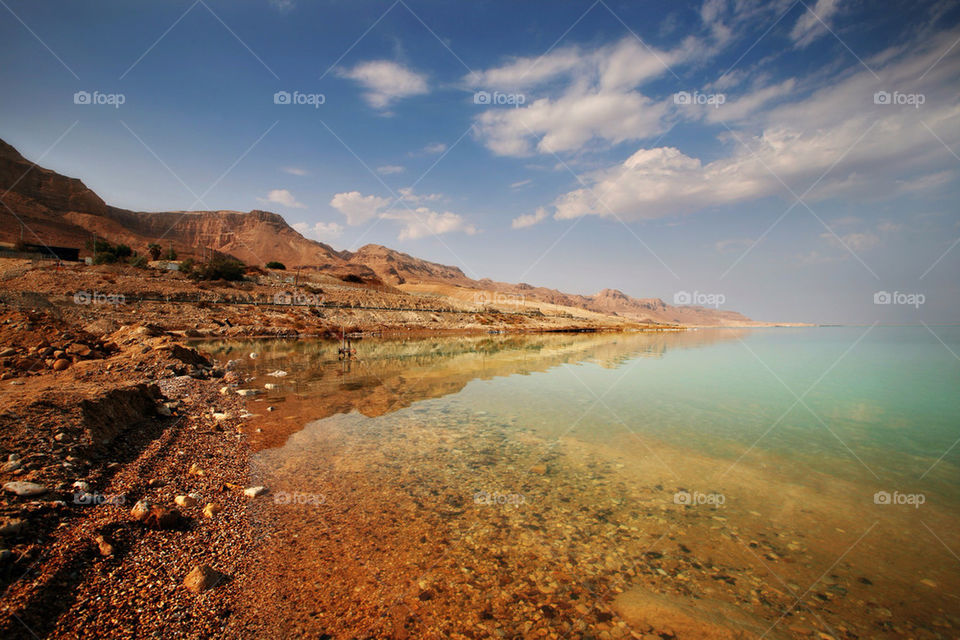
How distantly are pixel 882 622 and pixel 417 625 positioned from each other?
18.7ft

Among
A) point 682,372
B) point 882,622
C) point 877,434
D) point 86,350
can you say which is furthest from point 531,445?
point 682,372

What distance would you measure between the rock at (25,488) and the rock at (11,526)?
765 millimetres

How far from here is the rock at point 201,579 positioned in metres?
4.23

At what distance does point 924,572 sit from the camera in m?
5.50

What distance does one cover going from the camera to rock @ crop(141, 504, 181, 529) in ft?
16.8

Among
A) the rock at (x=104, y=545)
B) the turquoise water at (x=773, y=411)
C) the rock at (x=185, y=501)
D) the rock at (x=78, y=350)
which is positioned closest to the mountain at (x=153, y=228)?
the turquoise water at (x=773, y=411)

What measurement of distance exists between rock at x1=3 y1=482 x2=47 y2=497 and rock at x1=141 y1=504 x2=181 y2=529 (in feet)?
4.50

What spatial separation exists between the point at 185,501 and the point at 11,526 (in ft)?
6.20

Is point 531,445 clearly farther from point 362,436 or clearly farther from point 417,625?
point 417,625

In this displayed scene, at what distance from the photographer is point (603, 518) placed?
22.0 feet

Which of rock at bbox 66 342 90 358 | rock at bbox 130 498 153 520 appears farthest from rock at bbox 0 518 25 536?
rock at bbox 66 342 90 358

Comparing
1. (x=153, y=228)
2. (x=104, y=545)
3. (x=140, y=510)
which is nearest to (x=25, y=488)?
(x=140, y=510)

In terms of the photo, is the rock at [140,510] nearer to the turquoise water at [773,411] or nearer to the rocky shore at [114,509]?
the rocky shore at [114,509]

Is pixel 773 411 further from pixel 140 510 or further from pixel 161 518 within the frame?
pixel 140 510
